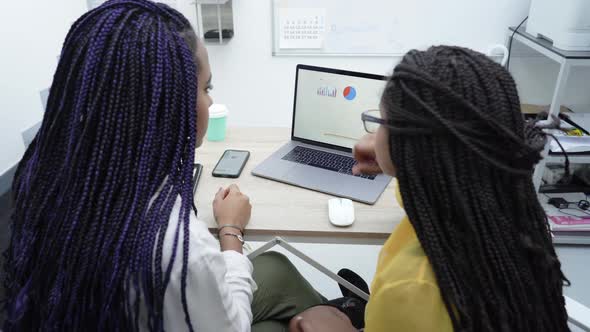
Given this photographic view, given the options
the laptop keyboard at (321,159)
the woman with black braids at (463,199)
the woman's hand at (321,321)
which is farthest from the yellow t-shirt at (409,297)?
the laptop keyboard at (321,159)

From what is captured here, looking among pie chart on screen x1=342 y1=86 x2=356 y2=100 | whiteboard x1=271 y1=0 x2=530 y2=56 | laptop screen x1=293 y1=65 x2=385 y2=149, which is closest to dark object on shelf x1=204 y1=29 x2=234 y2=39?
whiteboard x1=271 y1=0 x2=530 y2=56

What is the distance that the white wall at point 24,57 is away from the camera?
2.23 m

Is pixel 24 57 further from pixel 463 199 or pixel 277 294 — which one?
pixel 463 199

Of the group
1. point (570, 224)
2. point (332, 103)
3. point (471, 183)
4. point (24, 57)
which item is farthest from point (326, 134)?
point (24, 57)

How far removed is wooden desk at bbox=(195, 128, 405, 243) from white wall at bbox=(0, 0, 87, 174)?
4.81ft

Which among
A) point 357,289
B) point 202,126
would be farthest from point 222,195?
point 357,289

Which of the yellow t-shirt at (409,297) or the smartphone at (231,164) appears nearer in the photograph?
the yellow t-shirt at (409,297)

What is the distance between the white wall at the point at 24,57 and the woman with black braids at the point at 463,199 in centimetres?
222

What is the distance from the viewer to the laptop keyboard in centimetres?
136

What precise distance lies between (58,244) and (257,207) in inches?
21.8

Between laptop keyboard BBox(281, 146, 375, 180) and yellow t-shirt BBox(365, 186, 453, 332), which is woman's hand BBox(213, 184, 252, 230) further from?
yellow t-shirt BBox(365, 186, 453, 332)

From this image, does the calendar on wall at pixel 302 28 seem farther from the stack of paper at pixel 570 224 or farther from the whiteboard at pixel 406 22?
the stack of paper at pixel 570 224

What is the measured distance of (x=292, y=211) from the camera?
117cm

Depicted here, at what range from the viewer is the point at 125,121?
2.26 ft
